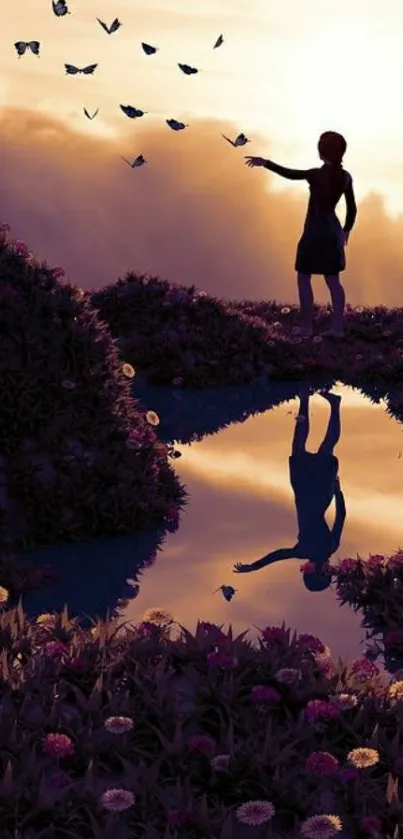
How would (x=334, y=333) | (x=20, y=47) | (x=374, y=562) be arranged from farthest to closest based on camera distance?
1. (x=334, y=333)
2. (x=20, y=47)
3. (x=374, y=562)

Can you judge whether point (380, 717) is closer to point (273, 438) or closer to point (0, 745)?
point (0, 745)

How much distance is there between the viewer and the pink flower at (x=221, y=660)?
510 cm

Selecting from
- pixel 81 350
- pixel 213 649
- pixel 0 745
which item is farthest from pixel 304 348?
pixel 0 745

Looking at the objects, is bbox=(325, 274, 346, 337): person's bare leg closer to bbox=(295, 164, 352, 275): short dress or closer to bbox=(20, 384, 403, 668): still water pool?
bbox=(295, 164, 352, 275): short dress

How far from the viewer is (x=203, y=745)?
4.47 metres

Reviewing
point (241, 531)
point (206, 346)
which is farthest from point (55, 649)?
point (206, 346)

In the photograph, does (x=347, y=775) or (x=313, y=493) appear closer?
(x=347, y=775)

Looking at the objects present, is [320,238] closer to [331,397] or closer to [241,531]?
[331,397]

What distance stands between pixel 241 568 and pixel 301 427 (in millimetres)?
5113

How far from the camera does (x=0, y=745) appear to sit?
4469 mm

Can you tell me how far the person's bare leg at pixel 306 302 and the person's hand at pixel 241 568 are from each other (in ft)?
35.3

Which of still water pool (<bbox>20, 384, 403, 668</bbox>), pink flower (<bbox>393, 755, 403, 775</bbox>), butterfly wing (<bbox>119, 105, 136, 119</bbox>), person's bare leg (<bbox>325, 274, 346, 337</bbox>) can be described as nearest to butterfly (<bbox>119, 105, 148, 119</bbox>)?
butterfly wing (<bbox>119, 105, 136, 119</bbox>)

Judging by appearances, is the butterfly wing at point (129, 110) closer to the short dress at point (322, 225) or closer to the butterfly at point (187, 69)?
the butterfly at point (187, 69)

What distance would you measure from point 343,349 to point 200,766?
1344cm
